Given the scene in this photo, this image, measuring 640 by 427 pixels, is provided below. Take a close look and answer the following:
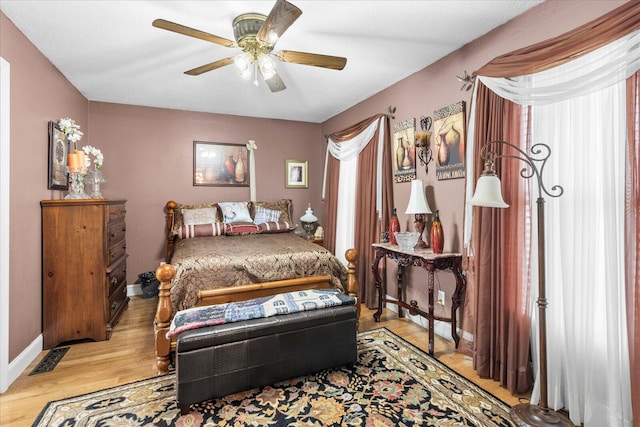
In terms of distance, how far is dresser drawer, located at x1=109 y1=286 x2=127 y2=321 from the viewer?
297cm

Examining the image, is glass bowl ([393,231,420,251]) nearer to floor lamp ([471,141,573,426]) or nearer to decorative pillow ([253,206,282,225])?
floor lamp ([471,141,573,426])

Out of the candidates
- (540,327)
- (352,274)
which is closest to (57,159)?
(352,274)

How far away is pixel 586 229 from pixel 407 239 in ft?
4.21

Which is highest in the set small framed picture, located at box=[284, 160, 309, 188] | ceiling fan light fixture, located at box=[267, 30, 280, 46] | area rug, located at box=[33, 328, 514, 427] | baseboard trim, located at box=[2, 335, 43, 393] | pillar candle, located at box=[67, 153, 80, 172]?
ceiling fan light fixture, located at box=[267, 30, 280, 46]

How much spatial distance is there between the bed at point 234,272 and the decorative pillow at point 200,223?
1 centimetres

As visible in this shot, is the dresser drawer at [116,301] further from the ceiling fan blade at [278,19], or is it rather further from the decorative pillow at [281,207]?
the ceiling fan blade at [278,19]

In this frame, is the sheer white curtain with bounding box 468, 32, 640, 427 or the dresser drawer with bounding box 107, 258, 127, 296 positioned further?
the dresser drawer with bounding box 107, 258, 127, 296

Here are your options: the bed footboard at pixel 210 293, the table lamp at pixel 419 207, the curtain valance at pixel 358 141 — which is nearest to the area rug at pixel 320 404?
the bed footboard at pixel 210 293

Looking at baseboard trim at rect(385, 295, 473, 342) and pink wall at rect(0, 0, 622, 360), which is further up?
pink wall at rect(0, 0, 622, 360)

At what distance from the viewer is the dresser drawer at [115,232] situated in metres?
2.99

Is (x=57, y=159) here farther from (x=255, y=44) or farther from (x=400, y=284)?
(x=400, y=284)

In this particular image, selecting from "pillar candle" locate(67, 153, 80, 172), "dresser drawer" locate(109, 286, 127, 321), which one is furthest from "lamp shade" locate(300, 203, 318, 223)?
"pillar candle" locate(67, 153, 80, 172)

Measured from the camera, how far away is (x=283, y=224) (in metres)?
4.33

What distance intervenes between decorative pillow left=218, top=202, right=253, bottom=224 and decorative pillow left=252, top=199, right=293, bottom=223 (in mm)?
284
